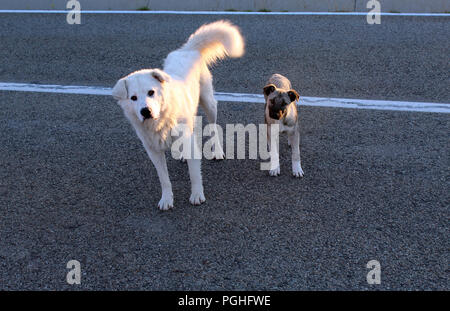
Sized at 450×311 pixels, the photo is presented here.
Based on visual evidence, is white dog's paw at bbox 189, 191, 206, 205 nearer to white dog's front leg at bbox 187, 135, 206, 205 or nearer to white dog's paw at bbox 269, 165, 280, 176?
white dog's front leg at bbox 187, 135, 206, 205

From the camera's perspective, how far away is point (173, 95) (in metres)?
3.57

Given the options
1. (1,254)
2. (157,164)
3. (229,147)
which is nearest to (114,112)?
(229,147)

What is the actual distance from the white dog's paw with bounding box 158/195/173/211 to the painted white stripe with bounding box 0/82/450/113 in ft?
7.52

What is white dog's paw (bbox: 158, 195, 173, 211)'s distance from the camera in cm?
381

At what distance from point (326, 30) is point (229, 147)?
433cm

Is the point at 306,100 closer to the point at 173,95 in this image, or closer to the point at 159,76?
the point at 173,95

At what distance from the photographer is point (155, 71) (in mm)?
3418

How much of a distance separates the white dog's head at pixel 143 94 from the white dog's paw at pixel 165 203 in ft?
2.61

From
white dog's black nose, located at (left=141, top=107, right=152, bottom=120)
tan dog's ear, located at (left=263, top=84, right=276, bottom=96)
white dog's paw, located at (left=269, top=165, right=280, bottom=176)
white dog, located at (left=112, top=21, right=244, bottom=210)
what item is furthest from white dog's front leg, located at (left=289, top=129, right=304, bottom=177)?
white dog's black nose, located at (left=141, top=107, right=152, bottom=120)

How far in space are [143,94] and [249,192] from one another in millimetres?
1335

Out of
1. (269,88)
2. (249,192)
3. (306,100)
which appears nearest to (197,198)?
(249,192)

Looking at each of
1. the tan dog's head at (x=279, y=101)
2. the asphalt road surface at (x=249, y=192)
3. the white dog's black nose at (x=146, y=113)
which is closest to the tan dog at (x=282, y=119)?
the tan dog's head at (x=279, y=101)

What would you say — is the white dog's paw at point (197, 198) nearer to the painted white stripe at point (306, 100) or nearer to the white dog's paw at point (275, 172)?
the white dog's paw at point (275, 172)
